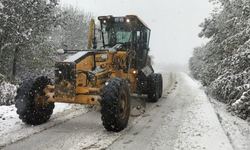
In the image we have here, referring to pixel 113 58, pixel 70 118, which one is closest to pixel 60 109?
pixel 70 118

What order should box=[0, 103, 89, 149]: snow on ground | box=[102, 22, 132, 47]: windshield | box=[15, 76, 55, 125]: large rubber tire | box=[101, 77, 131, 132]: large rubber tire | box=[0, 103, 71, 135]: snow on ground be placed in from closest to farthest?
box=[0, 103, 89, 149]: snow on ground < box=[101, 77, 131, 132]: large rubber tire < box=[0, 103, 71, 135]: snow on ground < box=[15, 76, 55, 125]: large rubber tire < box=[102, 22, 132, 47]: windshield

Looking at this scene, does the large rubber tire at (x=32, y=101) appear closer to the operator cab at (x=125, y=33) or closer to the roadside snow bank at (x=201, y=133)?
the operator cab at (x=125, y=33)

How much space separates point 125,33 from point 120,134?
372 cm

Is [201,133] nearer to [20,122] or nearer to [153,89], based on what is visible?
[153,89]

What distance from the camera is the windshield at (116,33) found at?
22.7ft

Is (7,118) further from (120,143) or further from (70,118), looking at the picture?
(120,143)

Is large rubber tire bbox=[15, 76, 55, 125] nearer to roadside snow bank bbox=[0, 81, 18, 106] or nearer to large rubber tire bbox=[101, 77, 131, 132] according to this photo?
large rubber tire bbox=[101, 77, 131, 132]

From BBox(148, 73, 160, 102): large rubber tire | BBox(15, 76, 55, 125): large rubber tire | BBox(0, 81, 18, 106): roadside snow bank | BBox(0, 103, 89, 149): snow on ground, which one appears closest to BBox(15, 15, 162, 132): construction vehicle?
BBox(15, 76, 55, 125): large rubber tire

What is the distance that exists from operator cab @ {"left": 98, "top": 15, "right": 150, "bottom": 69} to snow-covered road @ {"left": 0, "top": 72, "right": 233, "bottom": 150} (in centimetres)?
229

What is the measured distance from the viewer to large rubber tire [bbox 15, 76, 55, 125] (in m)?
4.48

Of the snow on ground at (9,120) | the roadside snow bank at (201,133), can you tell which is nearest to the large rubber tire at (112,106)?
the roadside snow bank at (201,133)

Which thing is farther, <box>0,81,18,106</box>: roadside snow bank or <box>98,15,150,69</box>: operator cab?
<box>0,81,18,106</box>: roadside snow bank

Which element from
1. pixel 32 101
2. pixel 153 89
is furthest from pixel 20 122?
pixel 153 89

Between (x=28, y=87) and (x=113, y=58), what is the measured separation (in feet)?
7.87
